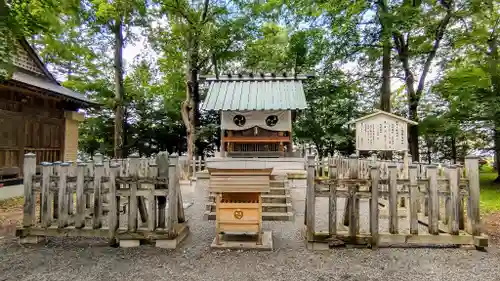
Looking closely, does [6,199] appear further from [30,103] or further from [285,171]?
[285,171]

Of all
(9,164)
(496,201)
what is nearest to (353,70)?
(496,201)

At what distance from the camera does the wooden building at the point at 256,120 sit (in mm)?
10234

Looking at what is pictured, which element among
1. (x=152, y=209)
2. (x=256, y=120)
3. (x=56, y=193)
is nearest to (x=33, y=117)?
(x=56, y=193)

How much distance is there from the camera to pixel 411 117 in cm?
1238

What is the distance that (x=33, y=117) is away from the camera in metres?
10.1

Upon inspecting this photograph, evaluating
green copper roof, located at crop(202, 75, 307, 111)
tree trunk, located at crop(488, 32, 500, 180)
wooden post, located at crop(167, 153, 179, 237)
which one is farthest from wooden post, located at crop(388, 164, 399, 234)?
tree trunk, located at crop(488, 32, 500, 180)

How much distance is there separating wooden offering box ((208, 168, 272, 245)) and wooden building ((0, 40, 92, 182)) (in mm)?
7398

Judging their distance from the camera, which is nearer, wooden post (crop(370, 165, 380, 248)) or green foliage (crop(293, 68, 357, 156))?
wooden post (crop(370, 165, 380, 248))

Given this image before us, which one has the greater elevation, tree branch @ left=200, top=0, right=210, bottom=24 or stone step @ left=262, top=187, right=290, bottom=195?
tree branch @ left=200, top=0, right=210, bottom=24

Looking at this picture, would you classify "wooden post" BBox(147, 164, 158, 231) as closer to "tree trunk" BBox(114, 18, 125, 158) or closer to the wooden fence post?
the wooden fence post

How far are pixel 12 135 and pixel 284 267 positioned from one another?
10219mm

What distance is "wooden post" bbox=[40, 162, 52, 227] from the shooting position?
171 inches

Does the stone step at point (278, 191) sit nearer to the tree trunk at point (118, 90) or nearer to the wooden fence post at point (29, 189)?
the wooden fence post at point (29, 189)

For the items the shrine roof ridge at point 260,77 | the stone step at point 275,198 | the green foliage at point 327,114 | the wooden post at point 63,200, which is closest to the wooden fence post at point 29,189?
the wooden post at point 63,200
